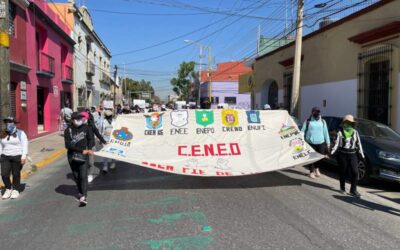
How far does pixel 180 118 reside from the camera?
8.69 meters

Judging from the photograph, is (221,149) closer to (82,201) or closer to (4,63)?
(82,201)

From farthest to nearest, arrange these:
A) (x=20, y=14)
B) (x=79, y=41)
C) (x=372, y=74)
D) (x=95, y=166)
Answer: (x=79, y=41) < (x=20, y=14) < (x=372, y=74) < (x=95, y=166)

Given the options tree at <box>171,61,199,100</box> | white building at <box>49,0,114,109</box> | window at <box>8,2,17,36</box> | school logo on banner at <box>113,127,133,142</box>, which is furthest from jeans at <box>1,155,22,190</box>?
tree at <box>171,61,199,100</box>

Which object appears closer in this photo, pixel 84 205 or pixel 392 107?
pixel 84 205

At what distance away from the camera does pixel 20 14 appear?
16.4m

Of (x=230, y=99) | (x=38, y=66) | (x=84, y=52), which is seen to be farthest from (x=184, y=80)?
(x=38, y=66)

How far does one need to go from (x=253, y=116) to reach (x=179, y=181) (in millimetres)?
2263

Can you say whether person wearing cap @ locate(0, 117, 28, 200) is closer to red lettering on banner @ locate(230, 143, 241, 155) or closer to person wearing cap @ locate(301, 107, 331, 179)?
red lettering on banner @ locate(230, 143, 241, 155)

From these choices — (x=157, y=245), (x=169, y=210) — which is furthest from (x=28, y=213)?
(x=157, y=245)

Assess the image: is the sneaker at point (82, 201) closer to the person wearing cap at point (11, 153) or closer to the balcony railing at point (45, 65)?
the person wearing cap at point (11, 153)

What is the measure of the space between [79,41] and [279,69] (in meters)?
16.5

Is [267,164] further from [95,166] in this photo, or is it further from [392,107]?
[392,107]

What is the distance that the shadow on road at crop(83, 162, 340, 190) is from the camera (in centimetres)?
802

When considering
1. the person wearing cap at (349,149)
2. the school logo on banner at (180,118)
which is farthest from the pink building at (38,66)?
the person wearing cap at (349,149)
